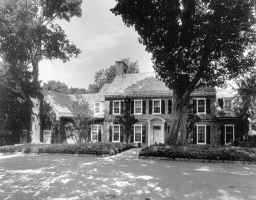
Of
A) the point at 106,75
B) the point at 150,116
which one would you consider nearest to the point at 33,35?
the point at 150,116

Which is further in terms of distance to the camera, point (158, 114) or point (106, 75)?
point (106, 75)

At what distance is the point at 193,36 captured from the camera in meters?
17.1

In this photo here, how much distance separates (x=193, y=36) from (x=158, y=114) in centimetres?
923

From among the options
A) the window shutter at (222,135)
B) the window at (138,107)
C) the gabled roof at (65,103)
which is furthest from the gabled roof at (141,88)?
the window shutter at (222,135)

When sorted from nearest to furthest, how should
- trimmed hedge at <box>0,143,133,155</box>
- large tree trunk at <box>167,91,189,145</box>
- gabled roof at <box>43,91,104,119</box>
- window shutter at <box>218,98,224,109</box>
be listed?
trimmed hedge at <box>0,143,133,155</box> < large tree trunk at <box>167,91,189,145</box> < window shutter at <box>218,98,224,109</box> < gabled roof at <box>43,91,104,119</box>

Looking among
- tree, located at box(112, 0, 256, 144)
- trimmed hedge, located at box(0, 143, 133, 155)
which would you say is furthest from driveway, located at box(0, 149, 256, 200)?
tree, located at box(112, 0, 256, 144)

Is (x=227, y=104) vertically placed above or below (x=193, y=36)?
below

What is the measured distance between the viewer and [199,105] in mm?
23578

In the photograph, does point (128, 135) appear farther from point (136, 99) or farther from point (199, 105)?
point (199, 105)

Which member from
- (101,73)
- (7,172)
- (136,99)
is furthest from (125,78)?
(101,73)

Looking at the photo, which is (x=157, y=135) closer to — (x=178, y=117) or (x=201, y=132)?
(x=201, y=132)

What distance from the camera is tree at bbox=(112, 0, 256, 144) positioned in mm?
16172

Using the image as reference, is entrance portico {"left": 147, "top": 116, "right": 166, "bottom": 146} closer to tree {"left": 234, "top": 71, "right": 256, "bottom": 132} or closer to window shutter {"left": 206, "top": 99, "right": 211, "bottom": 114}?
window shutter {"left": 206, "top": 99, "right": 211, "bottom": 114}

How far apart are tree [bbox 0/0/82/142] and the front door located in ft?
35.5
